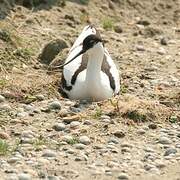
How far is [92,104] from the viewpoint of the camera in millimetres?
9586

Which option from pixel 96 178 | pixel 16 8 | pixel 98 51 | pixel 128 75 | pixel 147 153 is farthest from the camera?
pixel 16 8

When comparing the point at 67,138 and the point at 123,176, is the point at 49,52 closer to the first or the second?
the point at 67,138

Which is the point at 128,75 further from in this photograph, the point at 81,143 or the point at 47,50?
the point at 81,143

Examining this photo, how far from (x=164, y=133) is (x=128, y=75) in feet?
8.53

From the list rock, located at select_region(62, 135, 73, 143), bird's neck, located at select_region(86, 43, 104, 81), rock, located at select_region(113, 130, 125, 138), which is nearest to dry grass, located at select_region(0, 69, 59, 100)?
bird's neck, located at select_region(86, 43, 104, 81)

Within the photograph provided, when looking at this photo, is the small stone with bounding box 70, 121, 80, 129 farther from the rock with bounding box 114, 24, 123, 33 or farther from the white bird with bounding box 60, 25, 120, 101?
the rock with bounding box 114, 24, 123, 33

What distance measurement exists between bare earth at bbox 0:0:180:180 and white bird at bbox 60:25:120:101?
0.22 meters

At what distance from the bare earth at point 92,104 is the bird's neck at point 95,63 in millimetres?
463

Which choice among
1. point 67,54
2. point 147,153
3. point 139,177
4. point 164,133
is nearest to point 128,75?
point 67,54

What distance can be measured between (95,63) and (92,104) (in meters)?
0.65

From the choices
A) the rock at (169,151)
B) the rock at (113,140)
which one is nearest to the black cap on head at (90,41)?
the rock at (113,140)

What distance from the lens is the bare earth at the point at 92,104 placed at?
7.55m

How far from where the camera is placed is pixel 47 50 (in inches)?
451

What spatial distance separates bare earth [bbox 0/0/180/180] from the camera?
7.55m
